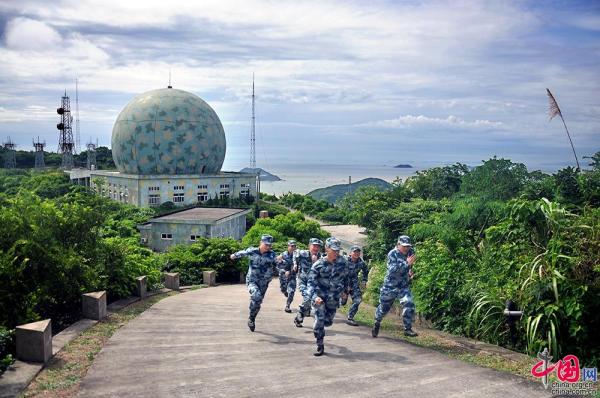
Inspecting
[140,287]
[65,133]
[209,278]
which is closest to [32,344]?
[140,287]

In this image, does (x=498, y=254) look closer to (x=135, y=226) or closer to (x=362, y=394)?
(x=362, y=394)

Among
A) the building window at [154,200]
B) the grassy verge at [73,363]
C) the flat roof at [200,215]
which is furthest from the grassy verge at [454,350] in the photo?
the building window at [154,200]

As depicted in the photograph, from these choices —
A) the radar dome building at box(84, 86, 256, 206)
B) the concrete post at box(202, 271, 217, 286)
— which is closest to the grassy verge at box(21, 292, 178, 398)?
the concrete post at box(202, 271, 217, 286)

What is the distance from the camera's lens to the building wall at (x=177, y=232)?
31406 mm

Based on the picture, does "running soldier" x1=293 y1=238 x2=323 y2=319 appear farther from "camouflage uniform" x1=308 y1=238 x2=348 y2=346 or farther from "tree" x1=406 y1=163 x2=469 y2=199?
"tree" x1=406 y1=163 x2=469 y2=199

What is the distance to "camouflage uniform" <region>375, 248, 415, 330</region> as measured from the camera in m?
9.06

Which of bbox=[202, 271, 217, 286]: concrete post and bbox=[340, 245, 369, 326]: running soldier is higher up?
bbox=[340, 245, 369, 326]: running soldier

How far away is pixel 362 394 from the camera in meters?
6.07

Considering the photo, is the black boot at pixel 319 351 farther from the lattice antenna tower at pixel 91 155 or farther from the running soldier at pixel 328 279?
the lattice antenna tower at pixel 91 155

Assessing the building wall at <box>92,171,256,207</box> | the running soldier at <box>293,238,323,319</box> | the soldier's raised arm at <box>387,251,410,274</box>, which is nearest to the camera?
the soldier's raised arm at <box>387,251,410,274</box>

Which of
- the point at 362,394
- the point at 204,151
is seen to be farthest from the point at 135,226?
the point at 362,394

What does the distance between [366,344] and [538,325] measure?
2.64m

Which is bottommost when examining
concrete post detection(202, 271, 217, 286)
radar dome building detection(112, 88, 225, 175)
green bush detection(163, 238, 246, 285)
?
concrete post detection(202, 271, 217, 286)

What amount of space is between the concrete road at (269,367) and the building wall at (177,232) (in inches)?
855
